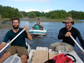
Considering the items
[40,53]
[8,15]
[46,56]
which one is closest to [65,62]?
[46,56]

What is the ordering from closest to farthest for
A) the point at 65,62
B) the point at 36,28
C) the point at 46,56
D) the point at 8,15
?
the point at 65,62, the point at 46,56, the point at 36,28, the point at 8,15

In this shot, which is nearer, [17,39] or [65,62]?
[65,62]

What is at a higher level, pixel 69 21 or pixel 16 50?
pixel 69 21

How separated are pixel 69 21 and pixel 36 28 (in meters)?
5.80

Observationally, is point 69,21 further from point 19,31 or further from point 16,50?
point 16,50

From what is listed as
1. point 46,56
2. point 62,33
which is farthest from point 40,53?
point 62,33

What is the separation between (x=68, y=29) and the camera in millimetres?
3000

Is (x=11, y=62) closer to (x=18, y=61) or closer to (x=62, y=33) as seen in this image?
(x=18, y=61)

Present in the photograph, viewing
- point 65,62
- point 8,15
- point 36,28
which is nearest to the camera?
point 65,62

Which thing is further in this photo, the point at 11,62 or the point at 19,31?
the point at 19,31

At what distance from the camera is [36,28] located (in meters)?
8.52

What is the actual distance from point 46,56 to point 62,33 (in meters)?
1.19

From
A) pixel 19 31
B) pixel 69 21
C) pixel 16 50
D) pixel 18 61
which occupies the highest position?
Answer: pixel 69 21

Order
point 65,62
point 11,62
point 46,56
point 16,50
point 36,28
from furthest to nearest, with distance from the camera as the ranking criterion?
point 36,28, point 16,50, point 11,62, point 46,56, point 65,62
